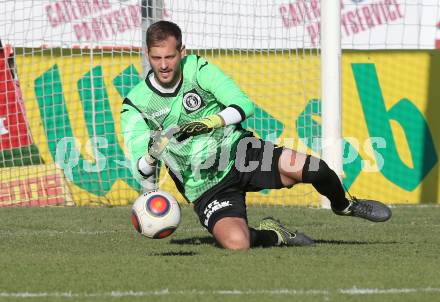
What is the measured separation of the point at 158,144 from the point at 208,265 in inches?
44.2

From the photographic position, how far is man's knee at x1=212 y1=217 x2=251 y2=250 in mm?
6949

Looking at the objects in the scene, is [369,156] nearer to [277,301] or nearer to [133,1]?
[133,1]

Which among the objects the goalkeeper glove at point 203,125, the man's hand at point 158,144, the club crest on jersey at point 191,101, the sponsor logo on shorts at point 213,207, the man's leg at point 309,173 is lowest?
the sponsor logo on shorts at point 213,207

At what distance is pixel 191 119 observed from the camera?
723 cm

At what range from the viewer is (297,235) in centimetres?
739

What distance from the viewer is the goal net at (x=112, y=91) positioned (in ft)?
38.1

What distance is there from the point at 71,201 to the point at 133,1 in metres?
3.85

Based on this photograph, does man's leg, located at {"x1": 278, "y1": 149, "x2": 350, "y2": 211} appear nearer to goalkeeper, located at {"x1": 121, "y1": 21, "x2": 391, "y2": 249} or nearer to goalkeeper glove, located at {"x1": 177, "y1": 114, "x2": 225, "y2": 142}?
goalkeeper, located at {"x1": 121, "y1": 21, "x2": 391, "y2": 249}

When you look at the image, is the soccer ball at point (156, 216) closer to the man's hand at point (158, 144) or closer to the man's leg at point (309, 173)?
the man's hand at point (158, 144)

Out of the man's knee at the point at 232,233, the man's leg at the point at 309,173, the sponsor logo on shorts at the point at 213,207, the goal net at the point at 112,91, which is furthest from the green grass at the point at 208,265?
the goal net at the point at 112,91

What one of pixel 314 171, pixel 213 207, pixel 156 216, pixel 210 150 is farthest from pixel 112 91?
pixel 156 216

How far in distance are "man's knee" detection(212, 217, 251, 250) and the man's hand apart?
728mm

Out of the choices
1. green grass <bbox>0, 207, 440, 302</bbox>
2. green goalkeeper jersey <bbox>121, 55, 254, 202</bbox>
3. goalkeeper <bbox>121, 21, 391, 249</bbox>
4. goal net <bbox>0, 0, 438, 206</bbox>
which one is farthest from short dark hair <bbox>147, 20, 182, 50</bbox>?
goal net <bbox>0, 0, 438, 206</bbox>

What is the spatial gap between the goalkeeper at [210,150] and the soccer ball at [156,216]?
0.85 ft
